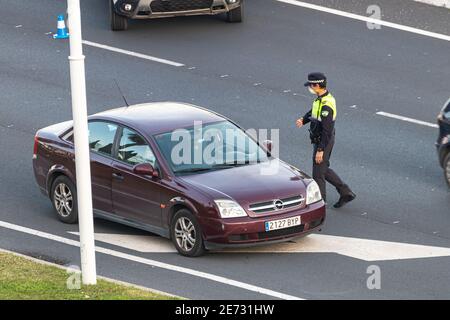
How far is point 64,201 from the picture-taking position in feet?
58.6

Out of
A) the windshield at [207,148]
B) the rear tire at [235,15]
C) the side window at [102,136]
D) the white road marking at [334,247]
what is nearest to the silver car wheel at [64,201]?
the side window at [102,136]

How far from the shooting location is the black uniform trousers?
59.0ft

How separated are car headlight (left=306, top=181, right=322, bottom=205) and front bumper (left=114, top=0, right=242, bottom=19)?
8.94m

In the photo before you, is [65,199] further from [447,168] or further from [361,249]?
[447,168]

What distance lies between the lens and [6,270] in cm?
1516

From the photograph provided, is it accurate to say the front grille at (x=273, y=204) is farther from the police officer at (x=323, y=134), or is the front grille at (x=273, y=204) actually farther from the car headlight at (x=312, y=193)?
the police officer at (x=323, y=134)

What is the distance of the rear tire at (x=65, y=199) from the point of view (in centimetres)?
1775

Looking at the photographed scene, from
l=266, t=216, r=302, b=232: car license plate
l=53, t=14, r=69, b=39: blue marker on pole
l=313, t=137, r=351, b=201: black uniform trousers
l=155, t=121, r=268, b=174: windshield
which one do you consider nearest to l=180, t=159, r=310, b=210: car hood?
l=155, t=121, r=268, b=174: windshield

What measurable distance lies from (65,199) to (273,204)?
10.0 ft

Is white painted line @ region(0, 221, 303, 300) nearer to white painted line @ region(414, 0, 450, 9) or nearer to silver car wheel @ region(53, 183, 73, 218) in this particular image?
silver car wheel @ region(53, 183, 73, 218)

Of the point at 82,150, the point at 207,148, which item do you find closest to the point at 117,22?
the point at 207,148

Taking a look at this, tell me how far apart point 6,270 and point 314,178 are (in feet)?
15.2
